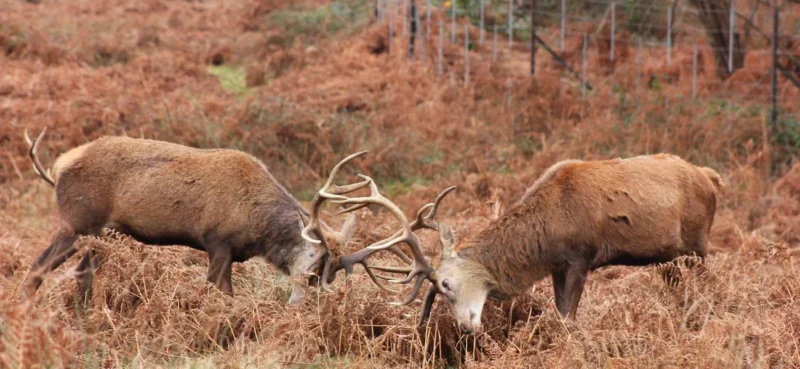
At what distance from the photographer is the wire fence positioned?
17969 mm

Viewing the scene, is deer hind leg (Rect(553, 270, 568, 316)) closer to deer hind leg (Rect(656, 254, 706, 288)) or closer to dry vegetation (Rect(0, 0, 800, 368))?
dry vegetation (Rect(0, 0, 800, 368))

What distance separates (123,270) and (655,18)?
14.9 m

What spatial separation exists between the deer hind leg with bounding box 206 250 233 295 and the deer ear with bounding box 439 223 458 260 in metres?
2.00

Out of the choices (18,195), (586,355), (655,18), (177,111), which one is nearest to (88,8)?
(177,111)

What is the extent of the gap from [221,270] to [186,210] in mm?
676

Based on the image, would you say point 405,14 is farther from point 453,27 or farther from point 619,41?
point 619,41

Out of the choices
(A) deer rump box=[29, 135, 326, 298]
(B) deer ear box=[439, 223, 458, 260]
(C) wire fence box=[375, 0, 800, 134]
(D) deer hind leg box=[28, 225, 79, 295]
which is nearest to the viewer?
(B) deer ear box=[439, 223, 458, 260]

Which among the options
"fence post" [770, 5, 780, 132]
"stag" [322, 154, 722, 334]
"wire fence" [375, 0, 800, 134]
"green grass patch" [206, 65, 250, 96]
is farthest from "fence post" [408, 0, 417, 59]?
"stag" [322, 154, 722, 334]

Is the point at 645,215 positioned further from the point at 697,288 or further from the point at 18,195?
the point at 18,195

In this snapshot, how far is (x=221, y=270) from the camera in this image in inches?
361

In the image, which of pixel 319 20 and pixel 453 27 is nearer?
pixel 453 27

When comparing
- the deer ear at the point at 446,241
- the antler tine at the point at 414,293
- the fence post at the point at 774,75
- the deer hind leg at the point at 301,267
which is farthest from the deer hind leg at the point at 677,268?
the fence post at the point at 774,75

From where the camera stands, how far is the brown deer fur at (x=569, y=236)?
866 centimetres

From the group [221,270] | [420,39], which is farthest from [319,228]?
[420,39]
